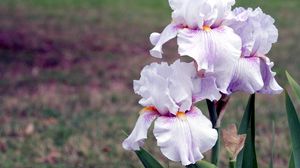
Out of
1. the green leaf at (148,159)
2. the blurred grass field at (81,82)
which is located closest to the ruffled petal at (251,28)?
the green leaf at (148,159)

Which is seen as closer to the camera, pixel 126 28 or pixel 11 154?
pixel 11 154

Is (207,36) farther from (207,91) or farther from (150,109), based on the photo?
(150,109)

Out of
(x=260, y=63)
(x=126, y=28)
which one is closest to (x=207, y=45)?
(x=260, y=63)

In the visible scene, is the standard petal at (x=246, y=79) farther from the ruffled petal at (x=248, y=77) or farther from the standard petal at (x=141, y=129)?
the standard petal at (x=141, y=129)

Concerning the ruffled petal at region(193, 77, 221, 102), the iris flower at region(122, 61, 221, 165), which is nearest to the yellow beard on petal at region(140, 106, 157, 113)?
the iris flower at region(122, 61, 221, 165)

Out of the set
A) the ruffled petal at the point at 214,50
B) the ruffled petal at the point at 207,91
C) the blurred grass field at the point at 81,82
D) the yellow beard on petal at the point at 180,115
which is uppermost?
the ruffled petal at the point at 214,50

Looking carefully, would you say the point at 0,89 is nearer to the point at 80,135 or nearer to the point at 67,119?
the point at 67,119
